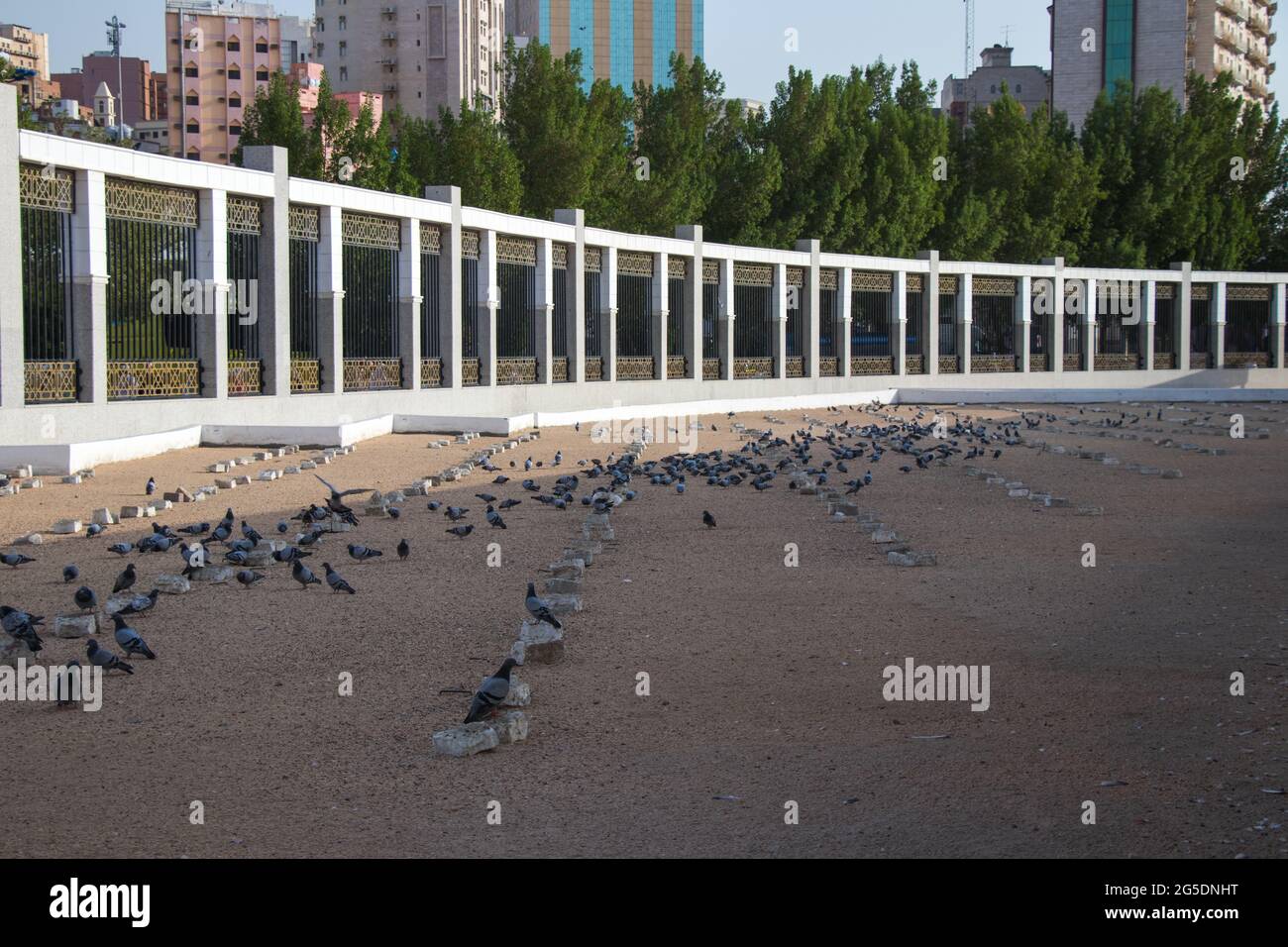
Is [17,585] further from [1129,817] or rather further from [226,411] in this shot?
[226,411]

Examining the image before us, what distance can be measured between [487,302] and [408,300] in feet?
9.76

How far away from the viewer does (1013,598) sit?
1084 centimetres

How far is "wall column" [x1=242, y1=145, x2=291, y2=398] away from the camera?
26.3 metres

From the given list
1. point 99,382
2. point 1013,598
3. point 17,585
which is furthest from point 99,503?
point 1013,598

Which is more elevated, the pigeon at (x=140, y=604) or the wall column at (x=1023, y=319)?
the wall column at (x=1023, y=319)

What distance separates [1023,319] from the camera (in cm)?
5084

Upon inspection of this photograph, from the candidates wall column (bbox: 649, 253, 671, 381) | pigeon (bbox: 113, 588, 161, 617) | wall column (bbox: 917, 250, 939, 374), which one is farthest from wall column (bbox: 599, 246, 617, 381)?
pigeon (bbox: 113, 588, 161, 617)

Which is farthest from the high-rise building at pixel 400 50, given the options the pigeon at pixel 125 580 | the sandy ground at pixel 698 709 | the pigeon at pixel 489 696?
the pigeon at pixel 489 696

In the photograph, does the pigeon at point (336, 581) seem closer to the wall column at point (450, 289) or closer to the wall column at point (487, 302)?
the wall column at point (450, 289)

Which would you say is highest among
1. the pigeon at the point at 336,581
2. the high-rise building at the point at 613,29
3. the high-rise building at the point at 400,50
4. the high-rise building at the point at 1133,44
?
the high-rise building at the point at 613,29

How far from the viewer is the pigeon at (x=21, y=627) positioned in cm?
834

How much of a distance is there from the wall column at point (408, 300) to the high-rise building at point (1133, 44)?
7985cm

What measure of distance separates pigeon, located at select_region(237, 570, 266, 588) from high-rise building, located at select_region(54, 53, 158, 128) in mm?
136384
